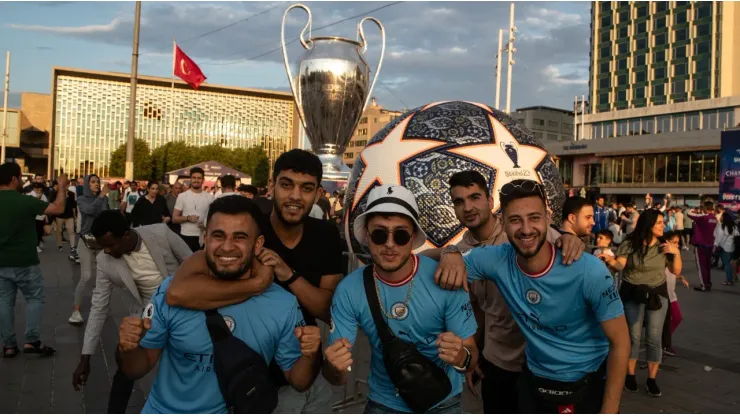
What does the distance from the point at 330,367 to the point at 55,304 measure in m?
8.56

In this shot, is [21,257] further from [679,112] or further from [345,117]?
[679,112]

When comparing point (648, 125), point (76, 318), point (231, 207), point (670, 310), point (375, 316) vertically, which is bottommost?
point (76, 318)

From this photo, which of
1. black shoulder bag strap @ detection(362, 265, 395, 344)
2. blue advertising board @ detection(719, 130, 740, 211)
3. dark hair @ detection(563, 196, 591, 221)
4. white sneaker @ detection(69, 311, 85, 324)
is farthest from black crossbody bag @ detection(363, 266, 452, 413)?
blue advertising board @ detection(719, 130, 740, 211)

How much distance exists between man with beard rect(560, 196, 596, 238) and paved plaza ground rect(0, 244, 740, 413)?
1.65 meters

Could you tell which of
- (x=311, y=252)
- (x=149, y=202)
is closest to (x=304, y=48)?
(x=149, y=202)

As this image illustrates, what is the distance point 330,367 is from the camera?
8.29ft

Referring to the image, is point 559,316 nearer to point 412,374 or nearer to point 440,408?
point 440,408

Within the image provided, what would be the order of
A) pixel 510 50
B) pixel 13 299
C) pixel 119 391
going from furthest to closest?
1. pixel 510 50
2. pixel 13 299
3. pixel 119 391

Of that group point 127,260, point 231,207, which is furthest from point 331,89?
point 231,207

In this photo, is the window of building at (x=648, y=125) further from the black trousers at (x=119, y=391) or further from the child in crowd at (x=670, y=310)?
the black trousers at (x=119, y=391)

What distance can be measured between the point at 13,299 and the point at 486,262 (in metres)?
5.97

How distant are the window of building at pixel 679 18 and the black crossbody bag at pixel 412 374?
285 ft

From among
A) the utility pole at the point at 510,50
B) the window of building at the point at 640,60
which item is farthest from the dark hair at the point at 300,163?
the window of building at the point at 640,60

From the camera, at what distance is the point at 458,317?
2701mm
